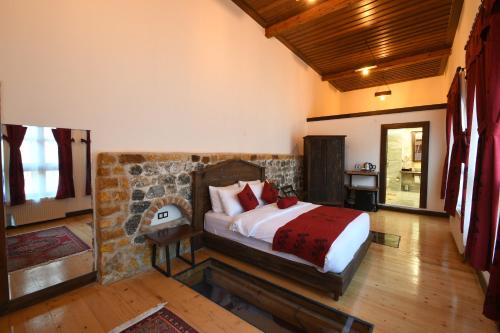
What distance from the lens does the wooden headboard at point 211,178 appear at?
3236 mm

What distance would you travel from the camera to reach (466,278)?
2533 millimetres

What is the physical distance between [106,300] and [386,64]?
7.18 m

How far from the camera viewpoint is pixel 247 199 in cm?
339

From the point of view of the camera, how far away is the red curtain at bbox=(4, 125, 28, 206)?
193cm

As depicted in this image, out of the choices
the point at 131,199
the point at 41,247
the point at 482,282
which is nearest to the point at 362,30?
the point at 482,282

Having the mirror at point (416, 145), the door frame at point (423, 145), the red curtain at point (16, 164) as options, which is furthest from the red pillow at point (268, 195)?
the mirror at point (416, 145)

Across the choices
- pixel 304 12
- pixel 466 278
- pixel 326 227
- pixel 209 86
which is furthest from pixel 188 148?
pixel 466 278

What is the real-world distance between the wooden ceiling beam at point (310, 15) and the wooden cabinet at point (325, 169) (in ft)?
7.62

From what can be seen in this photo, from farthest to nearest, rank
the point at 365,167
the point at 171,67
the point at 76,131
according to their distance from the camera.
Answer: the point at 365,167
the point at 171,67
the point at 76,131

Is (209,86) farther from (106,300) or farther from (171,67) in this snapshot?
(106,300)

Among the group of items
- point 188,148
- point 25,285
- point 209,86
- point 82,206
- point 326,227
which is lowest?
point 25,285

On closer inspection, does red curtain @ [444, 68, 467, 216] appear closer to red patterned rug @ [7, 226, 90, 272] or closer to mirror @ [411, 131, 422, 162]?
mirror @ [411, 131, 422, 162]

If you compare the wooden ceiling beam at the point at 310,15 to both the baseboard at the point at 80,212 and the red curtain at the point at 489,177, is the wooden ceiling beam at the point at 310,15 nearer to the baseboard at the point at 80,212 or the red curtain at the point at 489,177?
the red curtain at the point at 489,177

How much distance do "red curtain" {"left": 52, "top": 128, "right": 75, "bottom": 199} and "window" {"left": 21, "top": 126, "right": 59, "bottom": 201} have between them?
3cm
